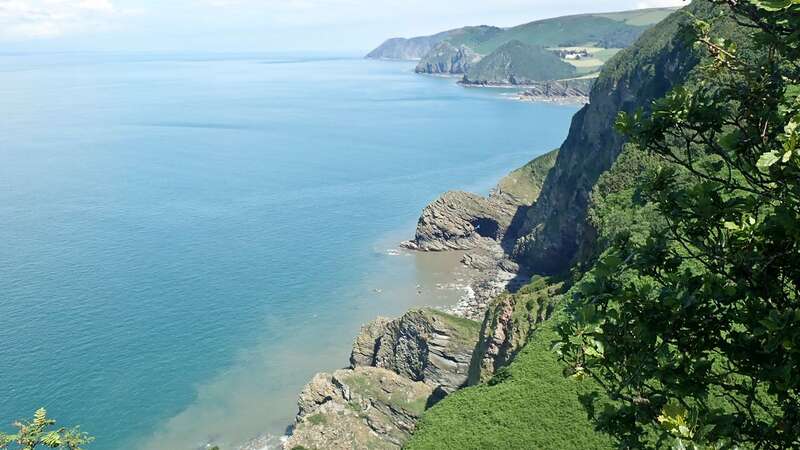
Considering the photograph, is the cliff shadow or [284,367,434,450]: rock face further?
the cliff shadow

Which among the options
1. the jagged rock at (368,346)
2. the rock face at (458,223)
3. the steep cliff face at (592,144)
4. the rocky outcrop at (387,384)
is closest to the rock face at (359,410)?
the rocky outcrop at (387,384)

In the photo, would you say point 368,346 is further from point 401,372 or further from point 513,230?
point 513,230

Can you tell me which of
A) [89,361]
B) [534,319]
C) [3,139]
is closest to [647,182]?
[534,319]

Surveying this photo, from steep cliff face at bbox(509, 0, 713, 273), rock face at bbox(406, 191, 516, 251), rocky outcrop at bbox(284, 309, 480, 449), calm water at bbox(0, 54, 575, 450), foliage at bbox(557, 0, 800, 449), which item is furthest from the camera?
rock face at bbox(406, 191, 516, 251)

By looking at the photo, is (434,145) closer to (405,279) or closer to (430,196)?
(430,196)

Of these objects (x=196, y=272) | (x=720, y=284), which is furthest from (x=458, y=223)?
(x=720, y=284)

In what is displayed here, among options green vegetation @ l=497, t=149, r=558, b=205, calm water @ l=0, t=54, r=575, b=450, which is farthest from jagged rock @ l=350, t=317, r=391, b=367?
green vegetation @ l=497, t=149, r=558, b=205

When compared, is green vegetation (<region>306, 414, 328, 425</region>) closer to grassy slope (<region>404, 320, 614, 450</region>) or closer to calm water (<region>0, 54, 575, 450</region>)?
A: calm water (<region>0, 54, 575, 450</region>)

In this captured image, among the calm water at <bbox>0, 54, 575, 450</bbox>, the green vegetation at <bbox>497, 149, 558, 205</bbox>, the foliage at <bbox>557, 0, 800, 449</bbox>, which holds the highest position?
the foliage at <bbox>557, 0, 800, 449</bbox>
